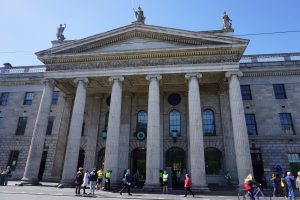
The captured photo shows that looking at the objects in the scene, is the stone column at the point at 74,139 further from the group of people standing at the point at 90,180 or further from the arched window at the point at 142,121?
the arched window at the point at 142,121

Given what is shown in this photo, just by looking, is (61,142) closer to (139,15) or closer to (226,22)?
(139,15)

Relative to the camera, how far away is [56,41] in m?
26.8

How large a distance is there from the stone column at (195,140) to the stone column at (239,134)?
2.78 meters

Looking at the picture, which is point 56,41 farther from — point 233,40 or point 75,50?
point 233,40

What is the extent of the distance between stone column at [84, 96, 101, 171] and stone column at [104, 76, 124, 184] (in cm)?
587

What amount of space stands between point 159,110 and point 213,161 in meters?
8.09

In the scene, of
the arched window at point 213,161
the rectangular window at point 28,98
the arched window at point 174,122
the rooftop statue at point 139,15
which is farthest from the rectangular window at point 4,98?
the arched window at point 213,161

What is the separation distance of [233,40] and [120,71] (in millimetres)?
11045

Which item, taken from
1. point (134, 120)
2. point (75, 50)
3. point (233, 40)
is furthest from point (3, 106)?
point (233, 40)

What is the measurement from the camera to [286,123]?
2481 cm

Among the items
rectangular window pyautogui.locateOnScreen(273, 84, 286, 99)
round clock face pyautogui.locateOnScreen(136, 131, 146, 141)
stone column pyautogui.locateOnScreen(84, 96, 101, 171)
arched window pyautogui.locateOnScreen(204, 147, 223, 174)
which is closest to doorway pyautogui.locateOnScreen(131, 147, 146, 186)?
round clock face pyautogui.locateOnScreen(136, 131, 146, 141)

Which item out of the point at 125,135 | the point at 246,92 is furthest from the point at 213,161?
the point at 125,135

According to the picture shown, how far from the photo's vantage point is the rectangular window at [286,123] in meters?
24.5

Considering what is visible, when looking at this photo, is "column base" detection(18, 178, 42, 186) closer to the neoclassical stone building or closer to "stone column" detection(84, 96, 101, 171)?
the neoclassical stone building
